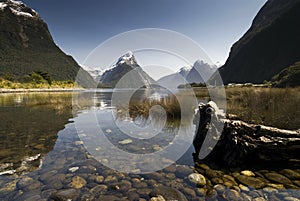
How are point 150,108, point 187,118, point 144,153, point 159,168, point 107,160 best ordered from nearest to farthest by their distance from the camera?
point 159,168 < point 107,160 < point 144,153 < point 187,118 < point 150,108

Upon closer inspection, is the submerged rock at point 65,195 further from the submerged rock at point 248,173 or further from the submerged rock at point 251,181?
the submerged rock at point 248,173

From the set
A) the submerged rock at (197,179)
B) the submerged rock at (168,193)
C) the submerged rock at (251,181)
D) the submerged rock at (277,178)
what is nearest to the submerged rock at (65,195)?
the submerged rock at (168,193)

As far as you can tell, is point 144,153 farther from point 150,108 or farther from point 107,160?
point 150,108

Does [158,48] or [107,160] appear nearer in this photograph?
[107,160]

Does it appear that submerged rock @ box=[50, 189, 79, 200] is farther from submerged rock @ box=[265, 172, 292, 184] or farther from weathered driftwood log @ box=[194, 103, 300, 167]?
submerged rock @ box=[265, 172, 292, 184]

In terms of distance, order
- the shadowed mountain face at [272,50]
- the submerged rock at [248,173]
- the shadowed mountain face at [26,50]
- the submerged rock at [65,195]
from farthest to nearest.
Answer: the shadowed mountain face at [26,50]
the shadowed mountain face at [272,50]
the submerged rock at [248,173]
the submerged rock at [65,195]

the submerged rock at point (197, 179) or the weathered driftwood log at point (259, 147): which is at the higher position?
the weathered driftwood log at point (259, 147)

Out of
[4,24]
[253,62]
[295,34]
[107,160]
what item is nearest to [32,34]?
[4,24]

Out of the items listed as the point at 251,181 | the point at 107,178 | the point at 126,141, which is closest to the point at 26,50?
the point at 126,141
